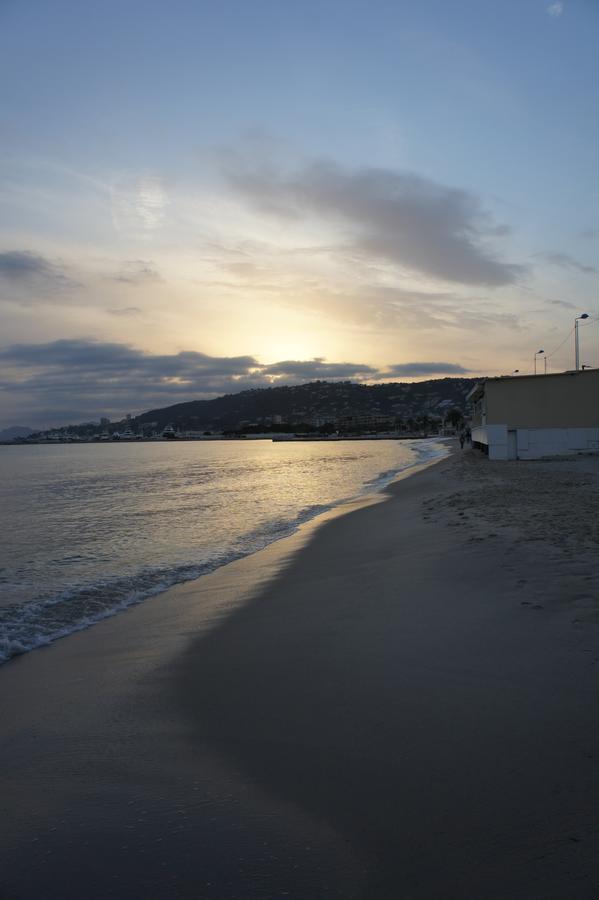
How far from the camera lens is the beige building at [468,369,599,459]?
3456cm

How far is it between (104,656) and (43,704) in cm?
133

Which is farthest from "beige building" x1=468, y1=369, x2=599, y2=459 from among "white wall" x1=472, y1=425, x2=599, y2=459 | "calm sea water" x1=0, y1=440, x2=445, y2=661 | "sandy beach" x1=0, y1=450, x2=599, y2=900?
"sandy beach" x1=0, y1=450, x2=599, y2=900

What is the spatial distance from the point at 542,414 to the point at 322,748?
34.9 m

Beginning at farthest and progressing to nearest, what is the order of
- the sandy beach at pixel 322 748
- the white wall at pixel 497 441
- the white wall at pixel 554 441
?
the white wall at pixel 497 441 < the white wall at pixel 554 441 < the sandy beach at pixel 322 748

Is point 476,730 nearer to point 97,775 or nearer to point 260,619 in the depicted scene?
point 97,775

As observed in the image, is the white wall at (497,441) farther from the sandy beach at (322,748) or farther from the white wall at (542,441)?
the sandy beach at (322,748)

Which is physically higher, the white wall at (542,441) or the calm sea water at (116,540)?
the white wall at (542,441)

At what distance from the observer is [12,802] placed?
12.1 ft

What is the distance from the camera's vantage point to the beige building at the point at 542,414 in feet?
113

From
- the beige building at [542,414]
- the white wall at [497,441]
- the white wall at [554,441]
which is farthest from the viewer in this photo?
the white wall at [497,441]

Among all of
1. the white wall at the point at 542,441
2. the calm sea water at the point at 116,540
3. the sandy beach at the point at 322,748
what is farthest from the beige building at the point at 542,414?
the sandy beach at the point at 322,748

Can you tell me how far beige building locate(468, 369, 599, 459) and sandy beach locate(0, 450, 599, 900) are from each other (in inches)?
1130

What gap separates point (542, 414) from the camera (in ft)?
117

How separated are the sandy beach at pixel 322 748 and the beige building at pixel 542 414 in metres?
28.7
